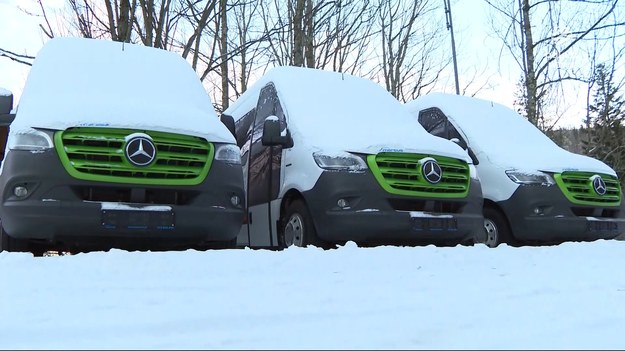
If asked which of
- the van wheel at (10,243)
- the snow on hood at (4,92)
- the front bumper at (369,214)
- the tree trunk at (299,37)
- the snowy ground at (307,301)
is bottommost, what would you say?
the snowy ground at (307,301)

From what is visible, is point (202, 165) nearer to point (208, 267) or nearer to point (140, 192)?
point (140, 192)

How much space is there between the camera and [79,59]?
5.50m

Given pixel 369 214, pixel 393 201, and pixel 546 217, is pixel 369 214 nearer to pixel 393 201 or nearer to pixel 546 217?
pixel 393 201

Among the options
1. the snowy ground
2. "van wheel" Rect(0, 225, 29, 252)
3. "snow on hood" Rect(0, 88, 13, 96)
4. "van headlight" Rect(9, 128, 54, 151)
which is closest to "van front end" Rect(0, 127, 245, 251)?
"van headlight" Rect(9, 128, 54, 151)

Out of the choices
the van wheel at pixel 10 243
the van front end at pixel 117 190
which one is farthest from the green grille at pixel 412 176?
the van wheel at pixel 10 243

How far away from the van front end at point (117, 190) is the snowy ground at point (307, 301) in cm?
39

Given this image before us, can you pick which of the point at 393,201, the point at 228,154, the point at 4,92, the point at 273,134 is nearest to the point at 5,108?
the point at 4,92

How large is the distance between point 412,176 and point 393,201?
0.31 meters

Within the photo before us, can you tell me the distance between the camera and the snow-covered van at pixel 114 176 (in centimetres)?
383

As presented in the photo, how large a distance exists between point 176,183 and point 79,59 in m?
2.19

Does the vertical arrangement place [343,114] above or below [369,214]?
above

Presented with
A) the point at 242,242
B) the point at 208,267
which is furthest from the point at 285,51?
the point at 208,267

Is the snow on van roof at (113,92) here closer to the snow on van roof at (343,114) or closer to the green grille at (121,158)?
the green grille at (121,158)

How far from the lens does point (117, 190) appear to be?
405cm
